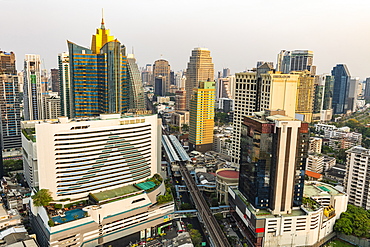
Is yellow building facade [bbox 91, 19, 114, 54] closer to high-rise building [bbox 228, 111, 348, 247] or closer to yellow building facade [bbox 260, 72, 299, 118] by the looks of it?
yellow building facade [bbox 260, 72, 299, 118]

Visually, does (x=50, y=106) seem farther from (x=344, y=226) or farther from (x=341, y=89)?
(x=341, y=89)

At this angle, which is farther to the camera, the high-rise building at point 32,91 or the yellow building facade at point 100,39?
the high-rise building at point 32,91

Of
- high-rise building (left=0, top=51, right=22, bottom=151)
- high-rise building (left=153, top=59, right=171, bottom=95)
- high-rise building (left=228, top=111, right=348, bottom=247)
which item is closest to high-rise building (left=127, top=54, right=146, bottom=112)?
high-rise building (left=228, top=111, right=348, bottom=247)

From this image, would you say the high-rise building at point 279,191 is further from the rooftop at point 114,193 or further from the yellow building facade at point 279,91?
the rooftop at point 114,193

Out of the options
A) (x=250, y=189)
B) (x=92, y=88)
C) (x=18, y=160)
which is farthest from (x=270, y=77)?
(x=18, y=160)

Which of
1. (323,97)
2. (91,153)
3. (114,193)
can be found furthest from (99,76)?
(323,97)

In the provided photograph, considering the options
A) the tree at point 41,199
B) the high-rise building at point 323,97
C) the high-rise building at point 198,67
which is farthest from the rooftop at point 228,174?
the high-rise building at point 198,67

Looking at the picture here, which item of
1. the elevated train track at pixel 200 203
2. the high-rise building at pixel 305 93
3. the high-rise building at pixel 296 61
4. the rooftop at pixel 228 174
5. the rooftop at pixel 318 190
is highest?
the high-rise building at pixel 296 61
